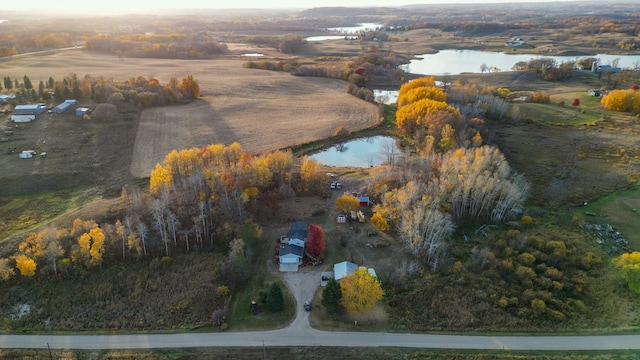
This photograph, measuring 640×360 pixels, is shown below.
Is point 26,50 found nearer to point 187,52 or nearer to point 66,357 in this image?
point 187,52

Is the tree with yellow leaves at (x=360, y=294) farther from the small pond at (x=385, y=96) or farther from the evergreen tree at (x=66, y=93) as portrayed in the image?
the evergreen tree at (x=66, y=93)

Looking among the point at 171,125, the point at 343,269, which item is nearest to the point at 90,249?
the point at 343,269

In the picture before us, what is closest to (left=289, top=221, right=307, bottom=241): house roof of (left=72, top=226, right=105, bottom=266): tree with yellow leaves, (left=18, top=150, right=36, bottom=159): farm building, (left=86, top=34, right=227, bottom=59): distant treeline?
(left=72, top=226, right=105, bottom=266): tree with yellow leaves

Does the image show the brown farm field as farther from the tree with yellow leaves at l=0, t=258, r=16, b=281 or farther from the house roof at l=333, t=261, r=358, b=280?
the house roof at l=333, t=261, r=358, b=280

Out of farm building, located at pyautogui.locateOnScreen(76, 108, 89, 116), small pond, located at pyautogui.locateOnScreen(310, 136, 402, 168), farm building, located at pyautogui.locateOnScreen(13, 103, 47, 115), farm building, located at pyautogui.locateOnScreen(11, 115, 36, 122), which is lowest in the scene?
small pond, located at pyautogui.locateOnScreen(310, 136, 402, 168)

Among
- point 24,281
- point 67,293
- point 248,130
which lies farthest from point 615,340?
point 248,130

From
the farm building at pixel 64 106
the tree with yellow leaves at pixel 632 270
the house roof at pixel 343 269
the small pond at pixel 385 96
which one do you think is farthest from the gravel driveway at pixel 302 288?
the small pond at pixel 385 96
